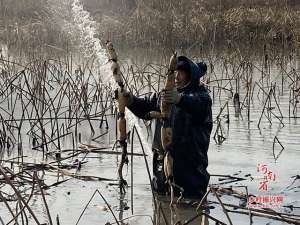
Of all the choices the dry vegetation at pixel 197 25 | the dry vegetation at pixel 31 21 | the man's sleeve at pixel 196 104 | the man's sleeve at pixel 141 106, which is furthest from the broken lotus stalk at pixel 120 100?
the dry vegetation at pixel 31 21

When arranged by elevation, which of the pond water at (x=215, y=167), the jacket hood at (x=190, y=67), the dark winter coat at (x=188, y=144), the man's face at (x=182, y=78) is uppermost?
the jacket hood at (x=190, y=67)

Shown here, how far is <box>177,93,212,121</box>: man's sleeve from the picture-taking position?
468 cm

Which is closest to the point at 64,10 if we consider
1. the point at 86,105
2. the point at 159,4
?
the point at 159,4

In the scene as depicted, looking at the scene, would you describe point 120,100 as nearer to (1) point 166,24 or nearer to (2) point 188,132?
(2) point 188,132

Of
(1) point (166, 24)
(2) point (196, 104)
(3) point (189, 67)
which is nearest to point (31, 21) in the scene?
(1) point (166, 24)

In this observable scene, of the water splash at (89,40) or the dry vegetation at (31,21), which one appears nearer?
the water splash at (89,40)

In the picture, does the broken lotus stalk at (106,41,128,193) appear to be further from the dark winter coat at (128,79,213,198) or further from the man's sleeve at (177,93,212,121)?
the dark winter coat at (128,79,213,198)


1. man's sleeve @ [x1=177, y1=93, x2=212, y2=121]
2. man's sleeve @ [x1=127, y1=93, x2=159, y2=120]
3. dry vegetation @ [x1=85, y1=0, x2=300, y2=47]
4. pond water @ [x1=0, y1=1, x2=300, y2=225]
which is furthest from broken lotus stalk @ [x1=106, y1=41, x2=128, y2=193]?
dry vegetation @ [x1=85, y1=0, x2=300, y2=47]

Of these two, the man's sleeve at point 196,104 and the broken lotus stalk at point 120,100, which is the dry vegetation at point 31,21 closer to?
the man's sleeve at point 196,104

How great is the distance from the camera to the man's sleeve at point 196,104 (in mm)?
4676

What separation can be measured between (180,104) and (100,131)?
4.38 meters

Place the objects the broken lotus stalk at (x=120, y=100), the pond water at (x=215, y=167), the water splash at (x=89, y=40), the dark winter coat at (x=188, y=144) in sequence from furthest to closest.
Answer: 1. the water splash at (x=89, y=40)
2. the pond water at (x=215, y=167)
3. the dark winter coat at (x=188, y=144)
4. the broken lotus stalk at (x=120, y=100)

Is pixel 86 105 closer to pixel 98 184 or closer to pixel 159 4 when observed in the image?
pixel 98 184

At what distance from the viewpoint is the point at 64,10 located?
23812mm
